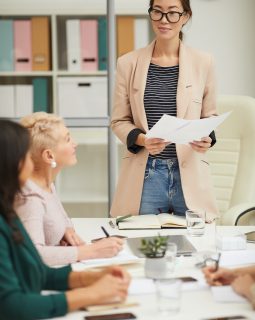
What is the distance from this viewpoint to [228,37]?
4.40 meters

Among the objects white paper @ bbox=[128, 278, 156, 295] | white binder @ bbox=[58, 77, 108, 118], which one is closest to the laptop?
white paper @ bbox=[128, 278, 156, 295]

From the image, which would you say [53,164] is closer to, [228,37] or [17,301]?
[17,301]

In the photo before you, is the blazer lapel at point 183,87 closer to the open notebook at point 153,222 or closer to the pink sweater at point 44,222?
the open notebook at point 153,222

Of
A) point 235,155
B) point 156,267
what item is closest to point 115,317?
point 156,267

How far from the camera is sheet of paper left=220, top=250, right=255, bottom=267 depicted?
200 cm

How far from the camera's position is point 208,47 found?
4.40 meters

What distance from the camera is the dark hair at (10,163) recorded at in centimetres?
153

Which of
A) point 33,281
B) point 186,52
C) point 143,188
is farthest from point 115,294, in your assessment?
point 186,52

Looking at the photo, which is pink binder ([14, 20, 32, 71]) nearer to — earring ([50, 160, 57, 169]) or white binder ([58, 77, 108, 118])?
white binder ([58, 77, 108, 118])

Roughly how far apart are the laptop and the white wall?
2.33 m

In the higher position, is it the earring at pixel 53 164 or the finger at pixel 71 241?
the earring at pixel 53 164

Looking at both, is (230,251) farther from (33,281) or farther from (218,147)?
→ (218,147)

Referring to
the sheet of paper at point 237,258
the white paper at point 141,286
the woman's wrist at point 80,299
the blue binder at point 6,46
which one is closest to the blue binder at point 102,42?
the blue binder at point 6,46

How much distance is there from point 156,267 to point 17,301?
476mm
